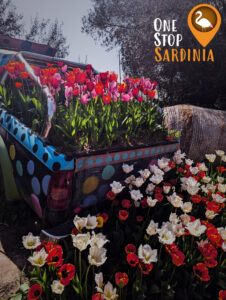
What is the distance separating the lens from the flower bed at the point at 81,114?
2.08m

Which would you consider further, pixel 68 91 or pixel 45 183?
pixel 68 91

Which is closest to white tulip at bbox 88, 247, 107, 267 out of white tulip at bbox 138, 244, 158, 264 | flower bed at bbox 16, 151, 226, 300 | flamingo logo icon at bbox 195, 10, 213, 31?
flower bed at bbox 16, 151, 226, 300

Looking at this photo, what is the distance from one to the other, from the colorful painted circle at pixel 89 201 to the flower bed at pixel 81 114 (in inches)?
17.0

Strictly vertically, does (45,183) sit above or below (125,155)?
below

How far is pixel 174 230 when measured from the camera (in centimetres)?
154

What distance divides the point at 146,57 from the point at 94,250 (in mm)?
9697

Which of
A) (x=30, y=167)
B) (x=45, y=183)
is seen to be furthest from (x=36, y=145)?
(x=45, y=183)

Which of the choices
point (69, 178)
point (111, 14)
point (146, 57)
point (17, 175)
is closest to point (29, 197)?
point (17, 175)

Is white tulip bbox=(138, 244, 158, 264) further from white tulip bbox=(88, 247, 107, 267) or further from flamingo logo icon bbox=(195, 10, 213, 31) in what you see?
flamingo logo icon bbox=(195, 10, 213, 31)

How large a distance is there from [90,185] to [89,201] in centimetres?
17

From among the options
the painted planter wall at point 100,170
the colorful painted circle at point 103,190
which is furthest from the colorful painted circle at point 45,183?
the colorful painted circle at point 103,190

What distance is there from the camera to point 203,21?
6352 mm

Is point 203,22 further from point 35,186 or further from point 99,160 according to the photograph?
point 35,186

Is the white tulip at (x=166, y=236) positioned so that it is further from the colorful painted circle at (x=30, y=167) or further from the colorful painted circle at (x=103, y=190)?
the colorful painted circle at (x=30, y=167)
